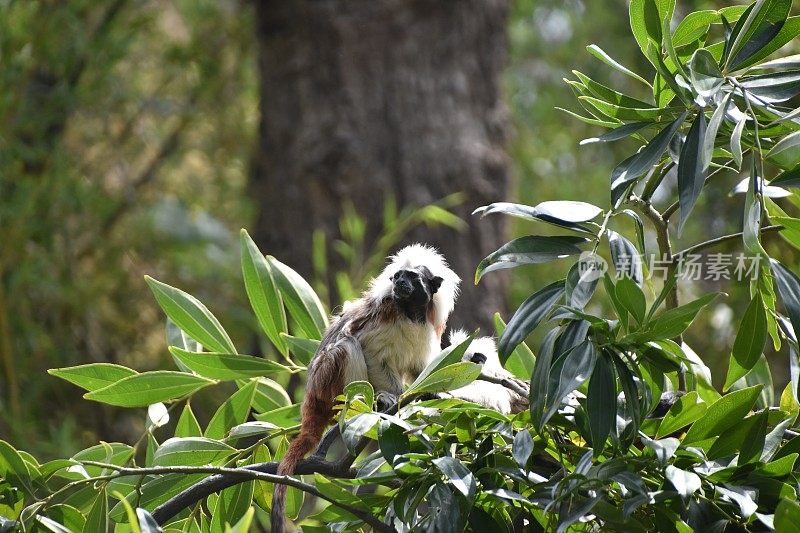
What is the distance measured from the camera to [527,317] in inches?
58.2

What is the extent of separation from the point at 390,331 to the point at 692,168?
1.15 meters

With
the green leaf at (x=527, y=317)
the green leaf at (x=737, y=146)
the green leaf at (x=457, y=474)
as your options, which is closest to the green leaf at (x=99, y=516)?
the green leaf at (x=457, y=474)

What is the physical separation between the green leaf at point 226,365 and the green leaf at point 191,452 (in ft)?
0.72

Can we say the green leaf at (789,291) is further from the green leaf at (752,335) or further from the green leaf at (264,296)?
the green leaf at (264,296)

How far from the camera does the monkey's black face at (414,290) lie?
2.42m

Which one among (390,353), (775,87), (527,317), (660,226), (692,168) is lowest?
(390,353)

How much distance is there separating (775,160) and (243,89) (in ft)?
16.7

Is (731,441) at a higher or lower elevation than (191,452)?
higher

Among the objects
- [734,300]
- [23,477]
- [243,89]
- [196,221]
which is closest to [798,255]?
[734,300]

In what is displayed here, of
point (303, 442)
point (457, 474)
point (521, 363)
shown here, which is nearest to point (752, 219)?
point (457, 474)

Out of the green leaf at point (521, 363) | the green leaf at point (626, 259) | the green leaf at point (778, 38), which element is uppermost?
the green leaf at point (778, 38)

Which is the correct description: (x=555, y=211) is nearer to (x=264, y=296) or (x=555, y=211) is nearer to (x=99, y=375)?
(x=264, y=296)

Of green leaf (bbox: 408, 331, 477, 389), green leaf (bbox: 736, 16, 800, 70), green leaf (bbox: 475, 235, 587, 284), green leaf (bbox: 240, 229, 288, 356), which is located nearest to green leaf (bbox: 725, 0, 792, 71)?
green leaf (bbox: 736, 16, 800, 70)

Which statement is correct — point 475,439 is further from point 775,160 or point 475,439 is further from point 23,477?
point 23,477
